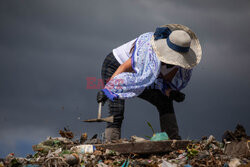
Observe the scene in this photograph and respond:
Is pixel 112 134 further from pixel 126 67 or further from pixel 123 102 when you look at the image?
pixel 126 67

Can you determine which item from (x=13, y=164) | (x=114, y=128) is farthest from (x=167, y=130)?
(x=13, y=164)

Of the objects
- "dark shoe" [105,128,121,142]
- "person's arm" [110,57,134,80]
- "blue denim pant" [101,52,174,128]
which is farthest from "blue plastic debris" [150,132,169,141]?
"person's arm" [110,57,134,80]

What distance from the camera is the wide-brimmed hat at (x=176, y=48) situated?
566 cm

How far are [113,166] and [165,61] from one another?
196cm

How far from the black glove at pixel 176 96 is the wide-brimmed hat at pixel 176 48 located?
0.62 meters

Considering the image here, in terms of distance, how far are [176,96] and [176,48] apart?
0.95 metres

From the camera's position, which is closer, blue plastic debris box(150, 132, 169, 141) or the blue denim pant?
blue plastic debris box(150, 132, 169, 141)

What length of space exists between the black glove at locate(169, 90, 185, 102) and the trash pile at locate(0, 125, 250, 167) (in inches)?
33.5

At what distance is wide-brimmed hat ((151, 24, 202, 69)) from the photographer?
566cm

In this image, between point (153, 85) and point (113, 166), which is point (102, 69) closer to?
point (153, 85)

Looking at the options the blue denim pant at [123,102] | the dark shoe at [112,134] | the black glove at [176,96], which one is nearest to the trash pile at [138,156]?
the dark shoe at [112,134]

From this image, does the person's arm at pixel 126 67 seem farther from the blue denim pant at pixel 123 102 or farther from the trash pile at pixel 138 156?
the trash pile at pixel 138 156

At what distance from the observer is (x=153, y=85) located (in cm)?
603

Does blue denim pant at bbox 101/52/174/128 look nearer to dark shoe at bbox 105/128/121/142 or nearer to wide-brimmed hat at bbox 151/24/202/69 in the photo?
dark shoe at bbox 105/128/121/142
